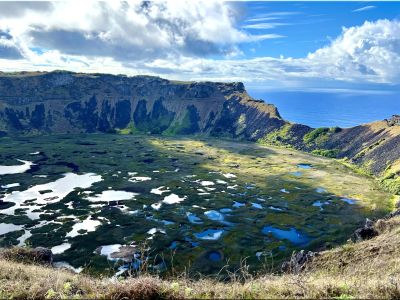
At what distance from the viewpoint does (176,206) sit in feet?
246

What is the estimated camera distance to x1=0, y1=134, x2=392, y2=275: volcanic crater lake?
53.1 metres

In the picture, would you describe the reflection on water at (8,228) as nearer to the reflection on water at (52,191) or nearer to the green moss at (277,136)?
the reflection on water at (52,191)

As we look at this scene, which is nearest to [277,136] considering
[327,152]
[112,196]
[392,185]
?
[327,152]

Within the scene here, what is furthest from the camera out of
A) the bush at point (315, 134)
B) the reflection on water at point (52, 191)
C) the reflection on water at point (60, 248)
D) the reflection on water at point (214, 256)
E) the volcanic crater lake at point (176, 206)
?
the bush at point (315, 134)

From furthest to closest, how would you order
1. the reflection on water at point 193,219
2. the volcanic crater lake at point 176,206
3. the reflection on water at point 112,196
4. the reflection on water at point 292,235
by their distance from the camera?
the reflection on water at point 112,196 → the reflection on water at point 193,219 → the reflection on water at point 292,235 → the volcanic crater lake at point 176,206

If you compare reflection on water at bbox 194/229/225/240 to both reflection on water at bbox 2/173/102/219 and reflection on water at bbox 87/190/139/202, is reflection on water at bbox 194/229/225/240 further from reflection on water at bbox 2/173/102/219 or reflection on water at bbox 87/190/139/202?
reflection on water at bbox 2/173/102/219

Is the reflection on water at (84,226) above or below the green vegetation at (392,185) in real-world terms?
below

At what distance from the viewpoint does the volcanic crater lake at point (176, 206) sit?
174 feet

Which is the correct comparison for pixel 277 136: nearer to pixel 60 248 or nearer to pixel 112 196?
pixel 112 196

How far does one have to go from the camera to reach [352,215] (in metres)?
71.1

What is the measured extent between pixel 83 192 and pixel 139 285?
7968 cm

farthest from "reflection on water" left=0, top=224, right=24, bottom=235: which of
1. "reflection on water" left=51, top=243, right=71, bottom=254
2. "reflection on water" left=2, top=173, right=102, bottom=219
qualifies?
"reflection on water" left=51, top=243, right=71, bottom=254

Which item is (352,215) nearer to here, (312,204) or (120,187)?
(312,204)

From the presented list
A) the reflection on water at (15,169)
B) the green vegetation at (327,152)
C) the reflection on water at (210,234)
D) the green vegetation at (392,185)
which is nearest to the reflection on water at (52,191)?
the reflection on water at (15,169)
